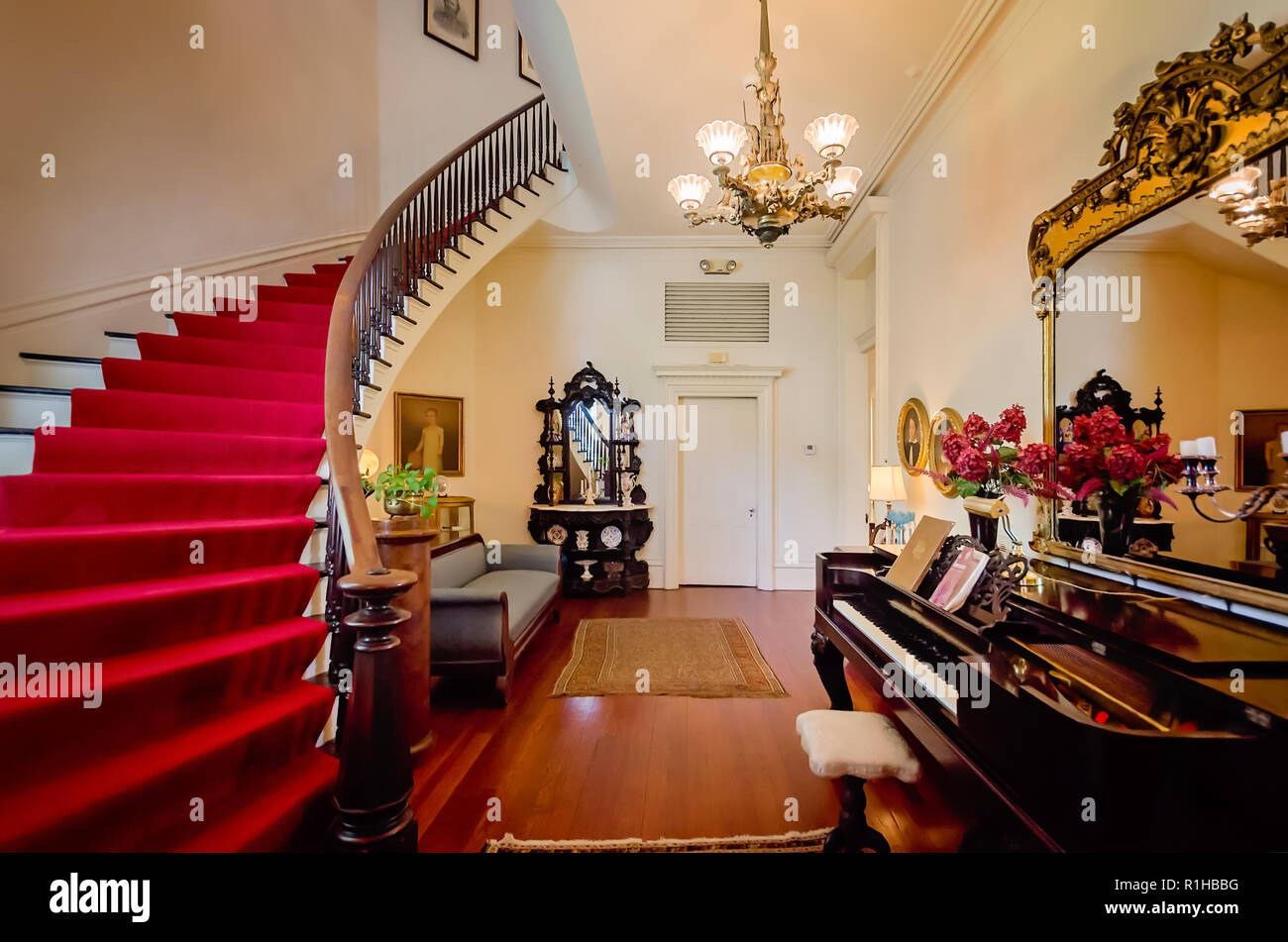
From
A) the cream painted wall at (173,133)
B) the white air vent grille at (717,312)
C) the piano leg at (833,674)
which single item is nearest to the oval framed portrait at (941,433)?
the piano leg at (833,674)

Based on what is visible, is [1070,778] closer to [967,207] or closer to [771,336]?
[967,207]

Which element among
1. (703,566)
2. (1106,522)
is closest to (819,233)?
(703,566)

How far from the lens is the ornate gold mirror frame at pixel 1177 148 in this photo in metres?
1.46

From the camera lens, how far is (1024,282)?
2.69 metres

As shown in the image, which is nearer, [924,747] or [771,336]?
[924,747]

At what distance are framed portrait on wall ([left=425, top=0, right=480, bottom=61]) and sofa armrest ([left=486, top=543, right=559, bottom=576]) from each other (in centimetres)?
580

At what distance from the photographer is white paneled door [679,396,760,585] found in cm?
613

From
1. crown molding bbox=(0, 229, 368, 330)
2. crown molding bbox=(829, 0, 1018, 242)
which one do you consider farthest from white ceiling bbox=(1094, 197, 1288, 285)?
crown molding bbox=(0, 229, 368, 330)

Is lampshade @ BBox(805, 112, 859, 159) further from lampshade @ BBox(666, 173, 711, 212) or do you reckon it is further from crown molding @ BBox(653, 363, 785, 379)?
crown molding @ BBox(653, 363, 785, 379)

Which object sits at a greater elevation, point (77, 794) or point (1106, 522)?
point (1106, 522)

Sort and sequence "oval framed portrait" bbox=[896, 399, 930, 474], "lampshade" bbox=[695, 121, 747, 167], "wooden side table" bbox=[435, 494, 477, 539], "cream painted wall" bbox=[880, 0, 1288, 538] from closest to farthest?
"cream painted wall" bbox=[880, 0, 1288, 538], "lampshade" bbox=[695, 121, 747, 167], "oval framed portrait" bbox=[896, 399, 930, 474], "wooden side table" bbox=[435, 494, 477, 539]

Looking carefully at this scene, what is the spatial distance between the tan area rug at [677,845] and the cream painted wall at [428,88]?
6.06 metres

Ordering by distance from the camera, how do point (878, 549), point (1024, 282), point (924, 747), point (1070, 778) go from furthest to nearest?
point (878, 549)
point (1024, 282)
point (924, 747)
point (1070, 778)
